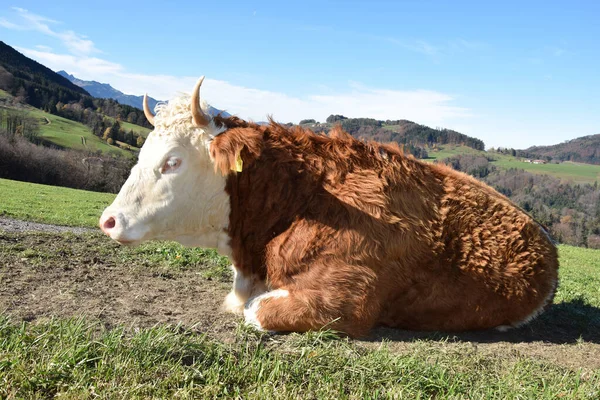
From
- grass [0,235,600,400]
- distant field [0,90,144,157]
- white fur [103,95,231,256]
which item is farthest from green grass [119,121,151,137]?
grass [0,235,600,400]

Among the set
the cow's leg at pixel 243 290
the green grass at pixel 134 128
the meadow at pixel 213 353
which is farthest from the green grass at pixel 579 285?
the green grass at pixel 134 128

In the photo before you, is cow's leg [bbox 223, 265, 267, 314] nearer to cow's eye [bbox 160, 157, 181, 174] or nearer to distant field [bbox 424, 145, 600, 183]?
cow's eye [bbox 160, 157, 181, 174]

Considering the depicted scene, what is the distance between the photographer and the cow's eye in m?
4.67

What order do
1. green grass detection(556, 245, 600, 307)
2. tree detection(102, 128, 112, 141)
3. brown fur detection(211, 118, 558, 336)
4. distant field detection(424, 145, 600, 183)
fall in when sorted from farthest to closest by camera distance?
distant field detection(424, 145, 600, 183) < tree detection(102, 128, 112, 141) < green grass detection(556, 245, 600, 307) < brown fur detection(211, 118, 558, 336)

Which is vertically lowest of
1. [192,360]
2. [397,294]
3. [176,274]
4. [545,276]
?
[176,274]

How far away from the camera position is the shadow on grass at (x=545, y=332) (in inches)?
178

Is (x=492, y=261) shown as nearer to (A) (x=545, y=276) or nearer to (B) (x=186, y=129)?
(A) (x=545, y=276)

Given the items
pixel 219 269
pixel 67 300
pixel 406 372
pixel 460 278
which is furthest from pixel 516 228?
pixel 67 300

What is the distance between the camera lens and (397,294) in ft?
15.1

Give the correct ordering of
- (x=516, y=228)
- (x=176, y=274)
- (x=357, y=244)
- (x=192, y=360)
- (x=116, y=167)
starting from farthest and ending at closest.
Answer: (x=116, y=167), (x=176, y=274), (x=516, y=228), (x=357, y=244), (x=192, y=360)

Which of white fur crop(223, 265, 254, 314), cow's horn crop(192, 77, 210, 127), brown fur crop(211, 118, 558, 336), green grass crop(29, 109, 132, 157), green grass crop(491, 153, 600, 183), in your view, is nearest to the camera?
brown fur crop(211, 118, 558, 336)

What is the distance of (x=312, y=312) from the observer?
164 inches

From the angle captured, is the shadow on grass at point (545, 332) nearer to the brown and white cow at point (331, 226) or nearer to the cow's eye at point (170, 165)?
the brown and white cow at point (331, 226)

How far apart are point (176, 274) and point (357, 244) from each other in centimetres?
310
